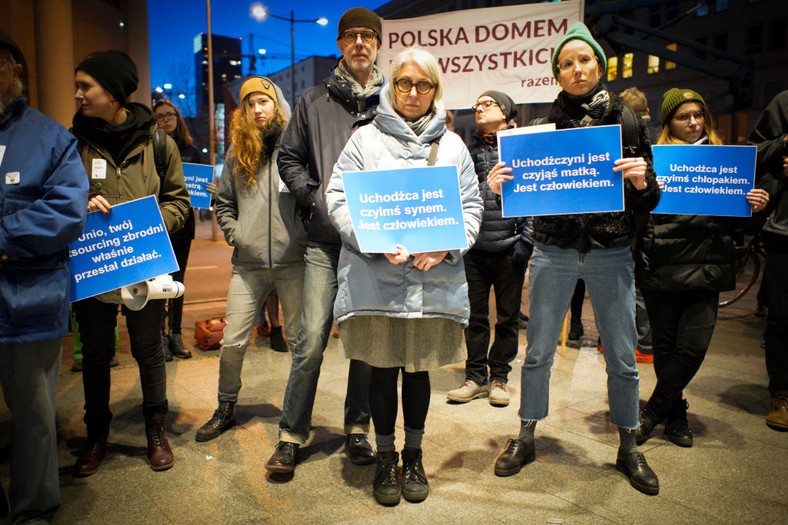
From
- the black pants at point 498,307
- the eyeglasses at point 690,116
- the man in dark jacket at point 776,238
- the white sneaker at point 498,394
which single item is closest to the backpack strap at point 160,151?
the black pants at point 498,307

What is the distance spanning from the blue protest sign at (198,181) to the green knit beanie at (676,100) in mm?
4228

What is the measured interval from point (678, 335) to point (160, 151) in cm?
346

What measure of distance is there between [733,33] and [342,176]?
45.7 metres

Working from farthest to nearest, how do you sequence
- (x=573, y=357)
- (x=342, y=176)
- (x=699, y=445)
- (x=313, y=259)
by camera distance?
(x=573, y=357) → (x=699, y=445) → (x=313, y=259) → (x=342, y=176)

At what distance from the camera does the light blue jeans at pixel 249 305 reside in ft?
13.0

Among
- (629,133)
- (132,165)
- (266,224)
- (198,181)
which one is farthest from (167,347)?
(629,133)

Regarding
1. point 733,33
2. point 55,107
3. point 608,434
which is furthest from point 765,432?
point 733,33

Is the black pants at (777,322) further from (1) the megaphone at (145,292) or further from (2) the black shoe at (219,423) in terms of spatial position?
(1) the megaphone at (145,292)

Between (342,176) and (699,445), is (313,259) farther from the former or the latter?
(699,445)

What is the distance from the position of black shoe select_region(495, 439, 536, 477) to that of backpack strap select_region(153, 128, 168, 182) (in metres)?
2.58

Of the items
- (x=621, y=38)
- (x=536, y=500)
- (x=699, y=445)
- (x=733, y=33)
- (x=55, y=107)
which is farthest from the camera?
(x=733, y=33)

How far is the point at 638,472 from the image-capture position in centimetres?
335

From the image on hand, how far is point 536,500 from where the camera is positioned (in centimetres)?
317

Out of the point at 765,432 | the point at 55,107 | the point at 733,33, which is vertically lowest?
the point at 765,432
